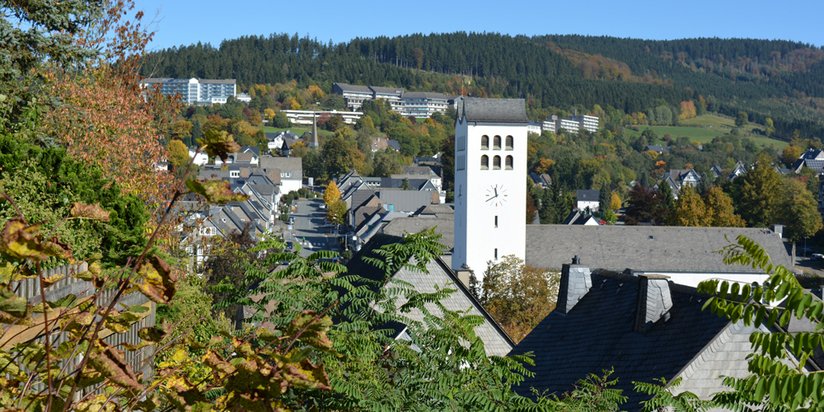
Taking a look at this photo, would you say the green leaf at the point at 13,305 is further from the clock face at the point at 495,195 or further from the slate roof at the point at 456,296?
the clock face at the point at 495,195

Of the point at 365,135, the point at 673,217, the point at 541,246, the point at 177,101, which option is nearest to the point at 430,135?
the point at 365,135

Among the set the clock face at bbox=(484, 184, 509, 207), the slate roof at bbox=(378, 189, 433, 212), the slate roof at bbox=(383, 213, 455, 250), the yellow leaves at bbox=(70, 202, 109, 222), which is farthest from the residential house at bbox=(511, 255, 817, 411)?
the slate roof at bbox=(378, 189, 433, 212)

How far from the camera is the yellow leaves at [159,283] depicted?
109 inches

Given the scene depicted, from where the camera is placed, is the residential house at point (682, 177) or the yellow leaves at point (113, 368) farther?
the residential house at point (682, 177)

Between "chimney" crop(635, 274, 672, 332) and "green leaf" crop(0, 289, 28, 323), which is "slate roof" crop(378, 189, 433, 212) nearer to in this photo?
"chimney" crop(635, 274, 672, 332)

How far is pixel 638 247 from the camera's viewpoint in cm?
5494

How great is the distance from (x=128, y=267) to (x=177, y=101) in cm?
1767

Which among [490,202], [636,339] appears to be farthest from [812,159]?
[636,339]

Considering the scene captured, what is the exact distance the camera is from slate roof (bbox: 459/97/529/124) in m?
52.6

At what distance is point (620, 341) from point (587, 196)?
105409mm

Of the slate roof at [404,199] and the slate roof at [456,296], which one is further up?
the slate roof at [456,296]

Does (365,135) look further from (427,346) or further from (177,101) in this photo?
(427,346)

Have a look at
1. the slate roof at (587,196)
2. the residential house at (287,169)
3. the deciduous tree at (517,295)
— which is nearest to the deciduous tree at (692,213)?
the deciduous tree at (517,295)

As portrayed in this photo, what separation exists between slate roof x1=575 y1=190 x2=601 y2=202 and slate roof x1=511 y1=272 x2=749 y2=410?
102095 millimetres
